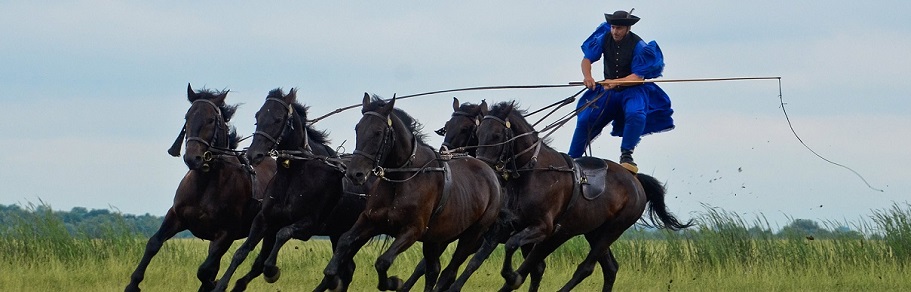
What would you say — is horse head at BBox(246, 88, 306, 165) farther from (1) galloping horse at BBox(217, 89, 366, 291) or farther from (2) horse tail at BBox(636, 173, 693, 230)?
(2) horse tail at BBox(636, 173, 693, 230)

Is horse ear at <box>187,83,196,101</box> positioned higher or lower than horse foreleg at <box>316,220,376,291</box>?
higher

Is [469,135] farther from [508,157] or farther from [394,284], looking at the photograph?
[394,284]

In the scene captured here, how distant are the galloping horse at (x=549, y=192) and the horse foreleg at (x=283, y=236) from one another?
156 cm

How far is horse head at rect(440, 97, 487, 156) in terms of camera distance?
36.8 ft

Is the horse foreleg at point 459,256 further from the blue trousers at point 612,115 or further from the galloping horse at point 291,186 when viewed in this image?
the blue trousers at point 612,115

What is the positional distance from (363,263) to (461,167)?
19.0 feet

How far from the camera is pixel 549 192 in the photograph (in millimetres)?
10992

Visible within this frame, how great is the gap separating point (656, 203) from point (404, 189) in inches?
177

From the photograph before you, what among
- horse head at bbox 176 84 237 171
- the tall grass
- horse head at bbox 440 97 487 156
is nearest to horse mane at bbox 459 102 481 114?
horse head at bbox 440 97 487 156

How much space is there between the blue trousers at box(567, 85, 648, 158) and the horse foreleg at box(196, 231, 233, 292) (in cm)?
364

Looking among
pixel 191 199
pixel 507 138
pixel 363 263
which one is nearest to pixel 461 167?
pixel 507 138

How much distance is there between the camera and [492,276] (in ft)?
48.9

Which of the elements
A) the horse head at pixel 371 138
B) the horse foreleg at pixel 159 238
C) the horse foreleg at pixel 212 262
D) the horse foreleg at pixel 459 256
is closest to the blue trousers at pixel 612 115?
the horse foreleg at pixel 459 256

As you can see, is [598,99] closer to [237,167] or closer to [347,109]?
[347,109]
